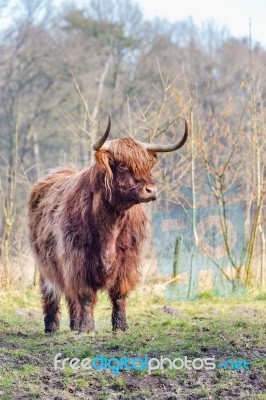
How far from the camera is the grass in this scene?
16.8 feet

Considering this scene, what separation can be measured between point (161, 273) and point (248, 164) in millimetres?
2533

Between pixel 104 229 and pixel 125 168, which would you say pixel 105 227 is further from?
pixel 125 168

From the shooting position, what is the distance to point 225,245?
12.3m

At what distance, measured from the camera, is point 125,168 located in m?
7.16

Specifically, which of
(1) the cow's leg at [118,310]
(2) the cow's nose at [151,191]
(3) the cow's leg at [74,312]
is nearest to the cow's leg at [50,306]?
(3) the cow's leg at [74,312]

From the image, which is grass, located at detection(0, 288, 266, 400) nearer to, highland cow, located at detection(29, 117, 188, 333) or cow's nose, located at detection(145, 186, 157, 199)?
highland cow, located at detection(29, 117, 188, 333)

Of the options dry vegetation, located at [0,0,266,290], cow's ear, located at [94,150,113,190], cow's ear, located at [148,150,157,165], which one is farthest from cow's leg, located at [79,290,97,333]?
dry vegetation, located at [0,0,266,290]

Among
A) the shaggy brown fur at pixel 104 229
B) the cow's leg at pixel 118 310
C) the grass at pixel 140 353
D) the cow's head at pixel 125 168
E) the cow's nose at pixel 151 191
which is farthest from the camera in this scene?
the cow's leg at pixel 118 310

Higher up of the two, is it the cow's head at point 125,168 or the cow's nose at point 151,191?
the cow's head at point 125,168

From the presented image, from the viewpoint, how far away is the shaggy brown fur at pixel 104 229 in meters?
7.16

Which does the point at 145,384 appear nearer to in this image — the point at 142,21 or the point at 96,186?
the point at 96,186

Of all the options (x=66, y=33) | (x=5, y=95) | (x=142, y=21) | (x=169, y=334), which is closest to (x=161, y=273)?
(x=169, y=334)

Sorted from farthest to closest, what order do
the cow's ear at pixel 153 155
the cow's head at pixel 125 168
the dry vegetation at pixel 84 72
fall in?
1. the dry vegetation at pixel 84 72
2. the cow's ear at pixel 153 155
3. the cow's head at pixel 125 168

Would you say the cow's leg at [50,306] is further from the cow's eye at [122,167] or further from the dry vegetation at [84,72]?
the dry vegetation at [84,72]
